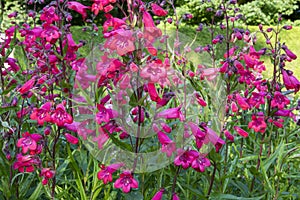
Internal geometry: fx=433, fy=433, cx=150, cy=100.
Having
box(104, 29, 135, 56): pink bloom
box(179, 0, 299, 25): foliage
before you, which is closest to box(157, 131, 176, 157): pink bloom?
→ box(104, 29, 135, 56): pink bloom

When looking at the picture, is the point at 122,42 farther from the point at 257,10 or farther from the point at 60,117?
the point at 257,10

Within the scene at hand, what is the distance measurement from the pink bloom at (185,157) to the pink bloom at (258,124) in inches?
33.6

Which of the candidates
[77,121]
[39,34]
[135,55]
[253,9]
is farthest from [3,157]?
[253,9]

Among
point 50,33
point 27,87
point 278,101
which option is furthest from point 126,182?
point 278,101

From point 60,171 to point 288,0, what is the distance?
13.0 meters

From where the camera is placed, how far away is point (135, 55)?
1.81 m

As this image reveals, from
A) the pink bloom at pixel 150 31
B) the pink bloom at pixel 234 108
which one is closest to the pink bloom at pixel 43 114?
the pink bloom at pixel 150 31

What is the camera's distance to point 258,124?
2664mm

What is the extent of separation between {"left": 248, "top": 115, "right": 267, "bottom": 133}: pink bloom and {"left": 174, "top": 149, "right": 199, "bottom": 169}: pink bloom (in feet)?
2.80

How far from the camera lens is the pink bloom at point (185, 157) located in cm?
190

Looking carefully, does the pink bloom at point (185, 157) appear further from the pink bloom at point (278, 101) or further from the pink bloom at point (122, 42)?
the pink bloom at point (278, 101)

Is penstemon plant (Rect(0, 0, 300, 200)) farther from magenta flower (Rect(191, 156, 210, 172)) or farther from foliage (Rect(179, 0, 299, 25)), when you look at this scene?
foliage (Rect(179, 0, 299, 25))

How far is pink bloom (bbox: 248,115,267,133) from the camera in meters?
2.65

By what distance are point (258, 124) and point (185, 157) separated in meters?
0.91
